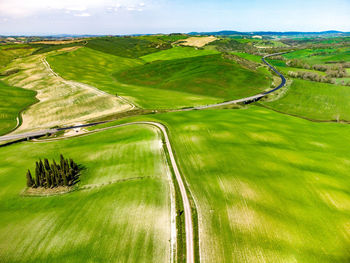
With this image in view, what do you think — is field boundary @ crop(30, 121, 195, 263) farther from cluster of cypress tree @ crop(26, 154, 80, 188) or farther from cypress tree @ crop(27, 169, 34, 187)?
cypress tree @ crop(27, 169, 34, 187)

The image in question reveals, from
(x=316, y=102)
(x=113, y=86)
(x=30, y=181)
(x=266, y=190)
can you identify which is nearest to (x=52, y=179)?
(x=30, y=181)

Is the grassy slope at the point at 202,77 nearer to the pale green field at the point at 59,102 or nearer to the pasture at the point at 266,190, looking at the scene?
the pale green field at the point at 59,102

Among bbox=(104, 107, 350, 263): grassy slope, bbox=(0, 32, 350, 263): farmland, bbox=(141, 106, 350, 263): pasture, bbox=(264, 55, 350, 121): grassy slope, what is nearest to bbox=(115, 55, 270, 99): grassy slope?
bbox=(264, 55, 350, 121): grassy slope

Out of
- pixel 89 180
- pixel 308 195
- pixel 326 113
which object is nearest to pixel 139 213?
pixel 89 180

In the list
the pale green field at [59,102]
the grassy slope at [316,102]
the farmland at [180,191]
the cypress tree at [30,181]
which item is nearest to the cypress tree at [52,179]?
the farmland at [180,191]

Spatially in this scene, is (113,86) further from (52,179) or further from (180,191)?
(180,191)

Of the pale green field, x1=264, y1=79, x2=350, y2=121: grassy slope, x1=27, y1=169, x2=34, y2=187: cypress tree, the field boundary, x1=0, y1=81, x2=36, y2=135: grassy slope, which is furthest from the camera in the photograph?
x1=264, y1=79, x2=350, y2=121: grassy slope
